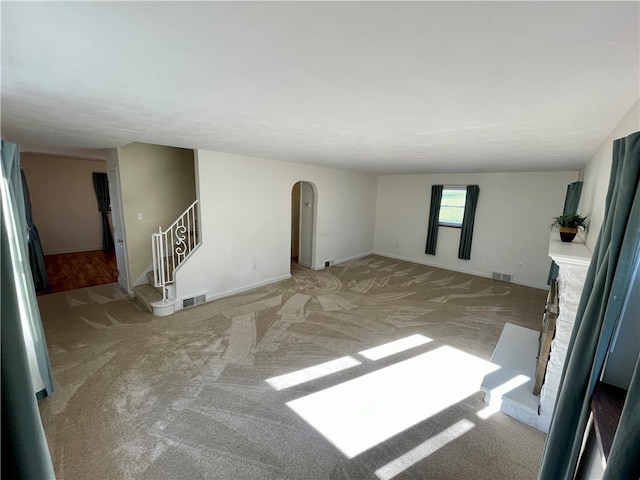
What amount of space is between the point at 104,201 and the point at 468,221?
9.33 metres

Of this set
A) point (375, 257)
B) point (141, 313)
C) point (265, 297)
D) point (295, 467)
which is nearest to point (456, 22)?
point (295, 467)

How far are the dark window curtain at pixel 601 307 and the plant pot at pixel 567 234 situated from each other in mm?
1488

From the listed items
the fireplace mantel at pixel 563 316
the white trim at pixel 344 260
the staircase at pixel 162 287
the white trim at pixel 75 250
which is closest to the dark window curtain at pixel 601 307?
the fireplace mantel at pixel 563 316

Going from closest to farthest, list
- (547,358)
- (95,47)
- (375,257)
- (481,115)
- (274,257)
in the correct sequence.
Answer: (95,47), (481,115), (547,358), (274,257), (375,257)

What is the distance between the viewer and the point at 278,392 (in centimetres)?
235

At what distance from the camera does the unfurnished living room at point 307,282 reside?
0.91 metres

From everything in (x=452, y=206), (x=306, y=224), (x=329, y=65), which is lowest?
(x=306, y=224)

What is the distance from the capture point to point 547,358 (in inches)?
88.0

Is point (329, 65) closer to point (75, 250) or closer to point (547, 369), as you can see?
point (547, 369)

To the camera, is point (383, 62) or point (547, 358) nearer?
point (383, 62)

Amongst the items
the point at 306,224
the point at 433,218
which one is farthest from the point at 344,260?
the point at 433,218

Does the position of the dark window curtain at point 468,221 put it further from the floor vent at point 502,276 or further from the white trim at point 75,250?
the white trim at point 75,250

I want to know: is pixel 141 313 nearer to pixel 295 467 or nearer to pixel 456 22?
pixel 295 467

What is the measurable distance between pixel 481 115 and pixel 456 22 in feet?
3.85
